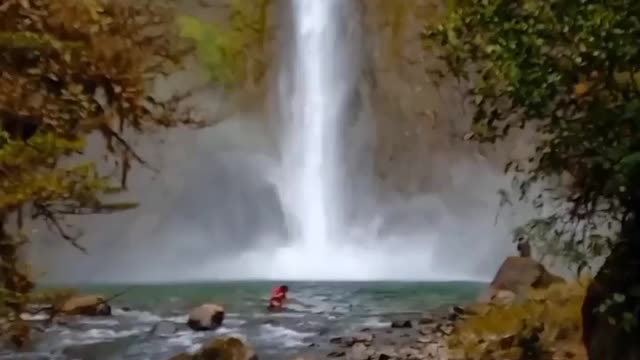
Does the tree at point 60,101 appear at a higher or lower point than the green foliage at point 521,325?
higher

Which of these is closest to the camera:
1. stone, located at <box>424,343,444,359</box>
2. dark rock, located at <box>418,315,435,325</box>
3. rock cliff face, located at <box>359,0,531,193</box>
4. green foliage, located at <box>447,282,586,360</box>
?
green foliage, located at <box>447,282,586,360</box>

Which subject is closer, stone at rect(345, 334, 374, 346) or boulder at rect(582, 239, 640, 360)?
boulder at rect(582, 239, 640, 360)

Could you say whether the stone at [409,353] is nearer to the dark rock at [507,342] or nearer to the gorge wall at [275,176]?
the dark rock at [507,342]

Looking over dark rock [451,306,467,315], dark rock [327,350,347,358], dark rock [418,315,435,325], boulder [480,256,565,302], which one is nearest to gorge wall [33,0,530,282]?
boulder [480,256,565,302]

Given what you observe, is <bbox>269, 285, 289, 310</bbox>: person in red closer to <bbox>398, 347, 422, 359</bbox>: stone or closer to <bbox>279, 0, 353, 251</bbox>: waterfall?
<bbox>398, 347, 422, 359</bbox>: stone

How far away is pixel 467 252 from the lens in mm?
3939

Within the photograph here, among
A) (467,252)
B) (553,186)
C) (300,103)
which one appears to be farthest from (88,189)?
(300,103)

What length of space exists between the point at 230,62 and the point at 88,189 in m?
2.15

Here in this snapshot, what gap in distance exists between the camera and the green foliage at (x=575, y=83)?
2.10m

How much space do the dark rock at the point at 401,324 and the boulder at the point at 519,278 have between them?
Answer: 0.33 m

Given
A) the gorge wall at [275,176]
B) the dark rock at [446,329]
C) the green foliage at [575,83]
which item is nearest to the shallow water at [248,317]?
the dark rock at [446,329]

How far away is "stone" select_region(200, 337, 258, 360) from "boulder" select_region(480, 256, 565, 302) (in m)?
0.94

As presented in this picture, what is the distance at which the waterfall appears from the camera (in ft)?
→ 15.4

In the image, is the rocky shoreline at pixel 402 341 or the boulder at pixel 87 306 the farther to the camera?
the rocky shoreline at pixel 402 341
